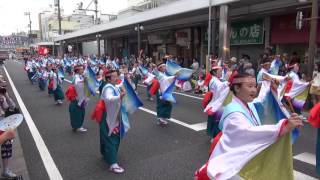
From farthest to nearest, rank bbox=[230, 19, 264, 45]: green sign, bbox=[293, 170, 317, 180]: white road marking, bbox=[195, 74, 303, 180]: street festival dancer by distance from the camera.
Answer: bbox=[230, 19, 264, 45]: green sign, bbox=[293, 170, 317, 180]: white road marking, bbox=[195, 74, 303, 180]: street festival dancer

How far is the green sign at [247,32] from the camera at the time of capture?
60.8 feet

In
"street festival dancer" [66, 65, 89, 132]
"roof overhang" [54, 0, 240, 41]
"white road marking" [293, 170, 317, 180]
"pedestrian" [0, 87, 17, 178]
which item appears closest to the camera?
"pedestrian" [0, 87, 17, 178]

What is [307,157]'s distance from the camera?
5801 mm

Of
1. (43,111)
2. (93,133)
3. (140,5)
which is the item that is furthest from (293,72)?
(140,5)

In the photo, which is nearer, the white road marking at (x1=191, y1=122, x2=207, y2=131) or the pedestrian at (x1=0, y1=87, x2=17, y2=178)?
the pedestrian at (x1=0, y1=87, x2=17, y2=178)

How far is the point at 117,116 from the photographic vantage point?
5.40 meters

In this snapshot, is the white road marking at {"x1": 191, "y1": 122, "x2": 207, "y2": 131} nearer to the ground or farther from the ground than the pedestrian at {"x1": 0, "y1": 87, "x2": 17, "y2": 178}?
nearer to the ground

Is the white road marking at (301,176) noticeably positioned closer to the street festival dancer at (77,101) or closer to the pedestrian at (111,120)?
the pedestrian at (111,120)

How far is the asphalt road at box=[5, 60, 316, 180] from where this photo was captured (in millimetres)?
5277

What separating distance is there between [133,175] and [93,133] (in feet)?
9.38

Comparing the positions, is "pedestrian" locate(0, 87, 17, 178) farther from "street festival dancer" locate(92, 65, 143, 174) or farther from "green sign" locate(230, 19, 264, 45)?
"green sign" locate(230, 19, 264, 45)

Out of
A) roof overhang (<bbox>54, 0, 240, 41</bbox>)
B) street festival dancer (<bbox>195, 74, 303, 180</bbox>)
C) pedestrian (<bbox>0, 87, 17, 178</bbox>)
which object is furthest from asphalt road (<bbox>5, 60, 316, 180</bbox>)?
roof overhang (<bbox>54, 0, 240, 41</bbox>)

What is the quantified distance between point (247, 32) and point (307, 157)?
14.6 meters

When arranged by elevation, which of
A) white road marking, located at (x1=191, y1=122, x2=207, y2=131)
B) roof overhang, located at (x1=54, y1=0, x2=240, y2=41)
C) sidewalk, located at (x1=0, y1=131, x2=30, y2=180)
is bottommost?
sidewalk, located at (x1=0, y1=131, x2=30, y2=180)
